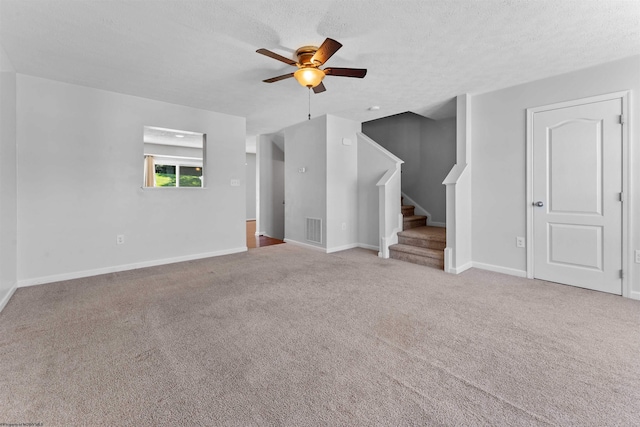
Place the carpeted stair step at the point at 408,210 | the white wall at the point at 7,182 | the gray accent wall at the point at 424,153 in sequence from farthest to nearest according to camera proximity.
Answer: the carpeted stair step at the point at 408,210 < the gray accent wall at the point at 424,153 < the white wall at the point at 7,182

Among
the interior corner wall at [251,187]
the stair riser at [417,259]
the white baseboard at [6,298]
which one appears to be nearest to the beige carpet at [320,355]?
the white baseboard at [6,298]

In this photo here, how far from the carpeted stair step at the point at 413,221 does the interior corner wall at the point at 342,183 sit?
0.92 m

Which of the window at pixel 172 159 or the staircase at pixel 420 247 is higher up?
the window at pixel 172 159

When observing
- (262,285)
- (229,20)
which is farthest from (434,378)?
Result: (229,20)

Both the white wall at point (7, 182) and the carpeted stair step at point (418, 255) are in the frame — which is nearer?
the white wall at point (7, 182)

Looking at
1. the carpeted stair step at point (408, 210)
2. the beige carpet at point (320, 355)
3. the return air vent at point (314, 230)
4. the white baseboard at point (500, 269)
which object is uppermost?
the carpeted stair step at point (408, 210)

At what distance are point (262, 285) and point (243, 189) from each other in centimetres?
236

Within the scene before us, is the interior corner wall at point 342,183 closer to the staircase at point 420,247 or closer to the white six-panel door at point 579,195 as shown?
the staircase at point 420,247

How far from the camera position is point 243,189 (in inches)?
200

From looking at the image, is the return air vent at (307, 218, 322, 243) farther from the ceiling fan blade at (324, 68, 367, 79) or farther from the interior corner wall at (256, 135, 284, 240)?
the ceiling fan blade at (324, 68, 367, 79)

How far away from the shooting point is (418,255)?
4230 mm

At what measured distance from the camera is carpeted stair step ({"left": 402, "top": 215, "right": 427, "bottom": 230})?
5227 mm

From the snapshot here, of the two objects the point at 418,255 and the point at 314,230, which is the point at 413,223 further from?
the point at 314,230

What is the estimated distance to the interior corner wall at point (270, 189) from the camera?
6.99 meters
